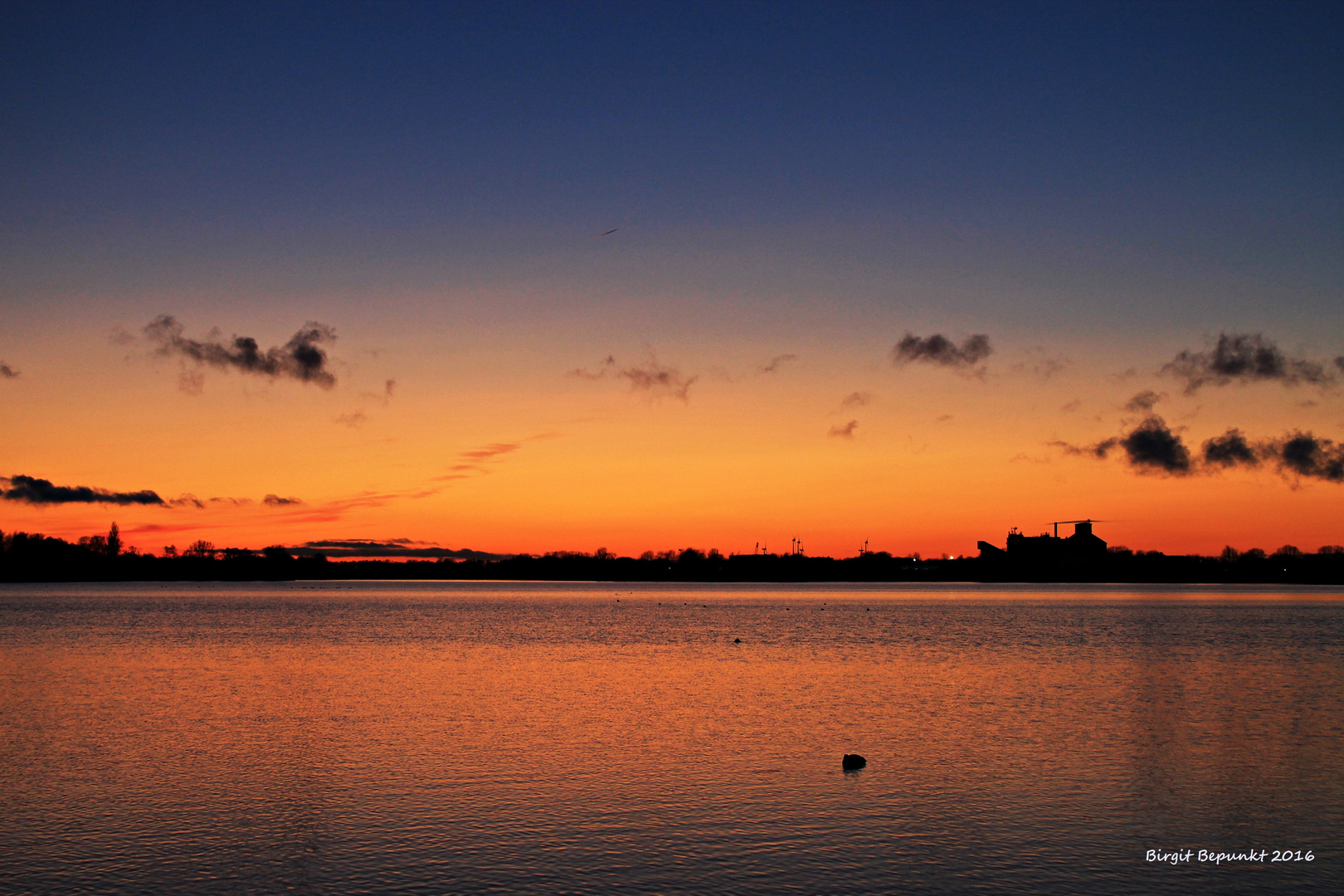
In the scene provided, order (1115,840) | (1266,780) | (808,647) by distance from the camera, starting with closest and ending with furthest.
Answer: (1115,840), (1266,780), (808,647)

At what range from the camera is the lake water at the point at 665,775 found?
19.8 meters

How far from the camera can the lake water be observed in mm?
19812

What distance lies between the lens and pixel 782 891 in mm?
18359

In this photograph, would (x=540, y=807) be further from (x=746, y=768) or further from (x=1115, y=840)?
(x=1115, y=840)

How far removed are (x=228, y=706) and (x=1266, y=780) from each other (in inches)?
1514

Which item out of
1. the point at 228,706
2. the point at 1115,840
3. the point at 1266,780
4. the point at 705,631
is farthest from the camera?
the point at 705,631

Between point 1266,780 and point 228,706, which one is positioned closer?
point 1266,780

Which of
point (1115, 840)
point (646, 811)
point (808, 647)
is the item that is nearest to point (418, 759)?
point (646, 811)

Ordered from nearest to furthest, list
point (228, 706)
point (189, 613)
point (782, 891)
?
point (782, 891) < point (228, 706) < point (189, 613)

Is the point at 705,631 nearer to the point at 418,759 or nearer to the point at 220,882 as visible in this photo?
the point at 418,759

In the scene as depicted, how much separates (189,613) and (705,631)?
252 ft

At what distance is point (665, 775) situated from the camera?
2845 centimetres

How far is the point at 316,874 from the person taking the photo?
764 inches

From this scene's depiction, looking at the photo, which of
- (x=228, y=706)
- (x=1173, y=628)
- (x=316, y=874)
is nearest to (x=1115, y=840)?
(x=316, y=874)
